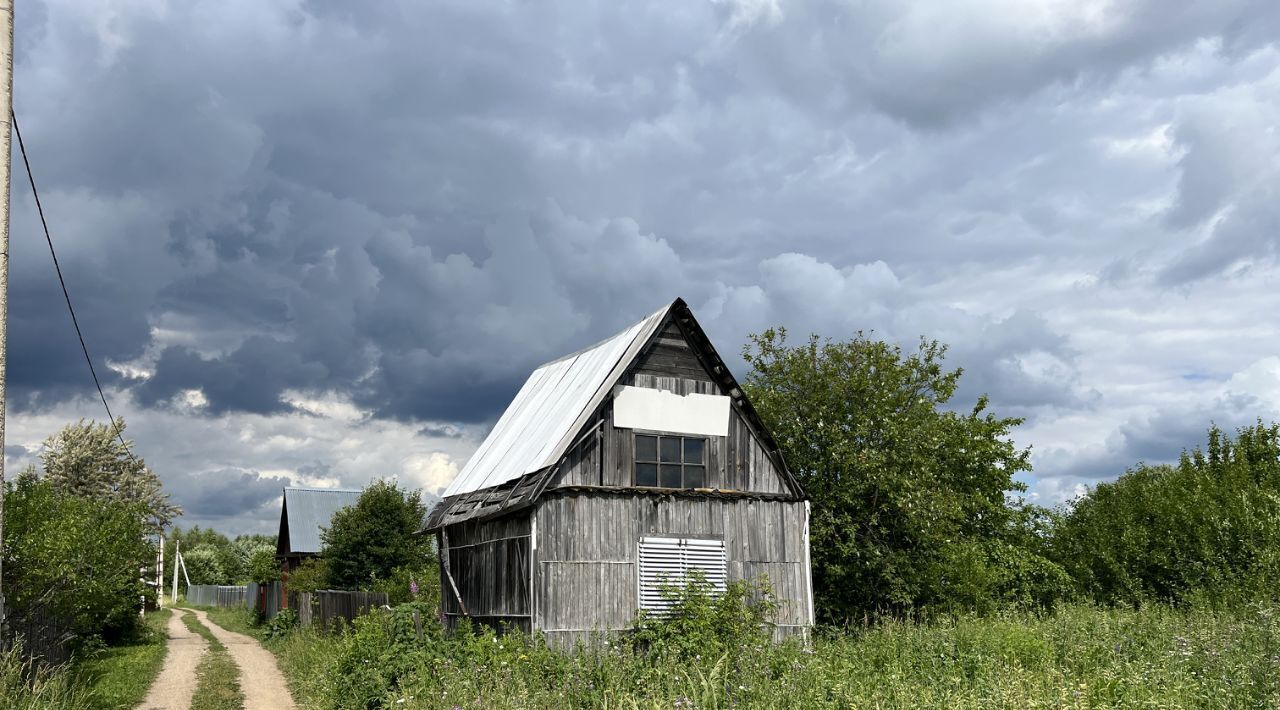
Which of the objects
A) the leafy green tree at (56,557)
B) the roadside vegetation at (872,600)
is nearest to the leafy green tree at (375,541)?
the roadside vegetation at (872,600)

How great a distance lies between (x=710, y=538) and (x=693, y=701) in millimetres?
8930

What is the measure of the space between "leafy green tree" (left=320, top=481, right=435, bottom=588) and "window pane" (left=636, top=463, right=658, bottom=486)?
1845 centimetres

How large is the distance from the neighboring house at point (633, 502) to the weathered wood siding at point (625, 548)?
1.0 inches

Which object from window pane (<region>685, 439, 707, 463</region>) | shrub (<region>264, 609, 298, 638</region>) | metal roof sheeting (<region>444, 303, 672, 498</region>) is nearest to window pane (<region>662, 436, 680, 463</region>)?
window pane (<region>685, 439, 707, 463</region>)

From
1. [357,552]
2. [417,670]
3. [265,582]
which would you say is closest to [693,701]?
[417,670]

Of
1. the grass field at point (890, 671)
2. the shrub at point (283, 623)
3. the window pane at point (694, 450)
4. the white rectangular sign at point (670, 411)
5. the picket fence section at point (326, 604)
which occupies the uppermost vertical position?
the white rectangular sign at point (670, 411)

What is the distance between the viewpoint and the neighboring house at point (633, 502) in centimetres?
1805

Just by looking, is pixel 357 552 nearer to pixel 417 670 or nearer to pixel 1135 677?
pixel 417 670

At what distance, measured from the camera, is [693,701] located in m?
10.5

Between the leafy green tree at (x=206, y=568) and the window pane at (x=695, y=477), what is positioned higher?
the window pane at (x=695, y=477)

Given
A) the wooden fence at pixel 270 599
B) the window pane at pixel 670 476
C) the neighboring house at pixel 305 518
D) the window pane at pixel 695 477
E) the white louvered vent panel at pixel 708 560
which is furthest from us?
the neighboring house at pixel 305 518

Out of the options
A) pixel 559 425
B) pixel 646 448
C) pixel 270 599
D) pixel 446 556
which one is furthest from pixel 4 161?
pixel 270 599

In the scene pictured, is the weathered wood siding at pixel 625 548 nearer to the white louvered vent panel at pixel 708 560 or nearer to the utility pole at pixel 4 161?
the white louvered vent panel at pixel 708 560

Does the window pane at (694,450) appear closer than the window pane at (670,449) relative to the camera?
No
